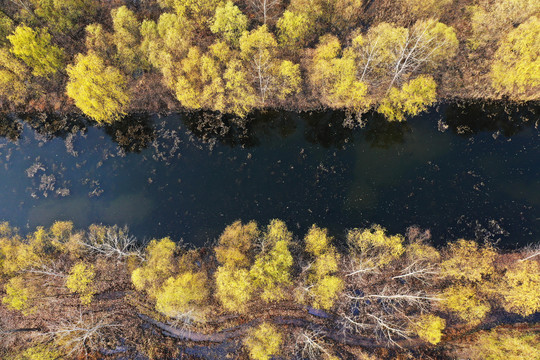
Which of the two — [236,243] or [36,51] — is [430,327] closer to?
[236,243]

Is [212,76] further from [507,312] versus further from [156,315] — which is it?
[507,312]

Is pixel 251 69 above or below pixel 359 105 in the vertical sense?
above

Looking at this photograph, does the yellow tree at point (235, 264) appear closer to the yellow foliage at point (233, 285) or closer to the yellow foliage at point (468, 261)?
the yellow foliage at point (233, 285)

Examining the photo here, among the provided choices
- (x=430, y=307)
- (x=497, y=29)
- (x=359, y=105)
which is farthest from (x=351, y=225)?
(x=497, y=29)

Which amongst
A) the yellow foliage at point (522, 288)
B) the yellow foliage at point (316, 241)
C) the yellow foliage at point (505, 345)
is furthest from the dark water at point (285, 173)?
the yellow foliage at point (505, 345)

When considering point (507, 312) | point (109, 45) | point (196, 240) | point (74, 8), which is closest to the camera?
point (507, 312)

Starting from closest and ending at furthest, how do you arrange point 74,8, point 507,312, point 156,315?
point 507,312, point 156,315, point 74,8
